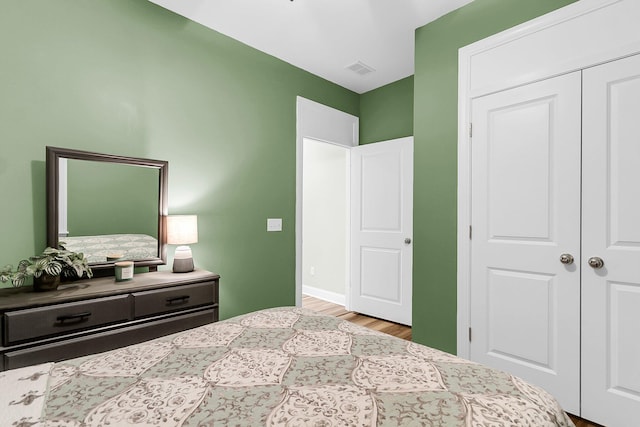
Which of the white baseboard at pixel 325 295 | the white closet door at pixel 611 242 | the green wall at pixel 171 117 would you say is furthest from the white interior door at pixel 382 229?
the white closet door at pixel 611 242

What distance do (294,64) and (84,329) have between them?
9.61ft

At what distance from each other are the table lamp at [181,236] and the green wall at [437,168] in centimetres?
183

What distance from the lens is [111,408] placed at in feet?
2.45

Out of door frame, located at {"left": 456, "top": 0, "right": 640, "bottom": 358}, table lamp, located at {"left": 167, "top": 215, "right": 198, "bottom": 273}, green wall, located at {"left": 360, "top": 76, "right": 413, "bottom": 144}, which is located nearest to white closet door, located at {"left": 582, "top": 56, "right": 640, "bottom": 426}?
door frame, located at {"left": 456, "top": 0, "right": 640, "bottom": 358}

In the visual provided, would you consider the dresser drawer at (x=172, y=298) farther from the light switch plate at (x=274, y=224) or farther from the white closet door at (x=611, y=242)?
the white closet door at (x=611, y=242)

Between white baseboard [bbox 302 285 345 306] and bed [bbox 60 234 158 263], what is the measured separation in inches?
104

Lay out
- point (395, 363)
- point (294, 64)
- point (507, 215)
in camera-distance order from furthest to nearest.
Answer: point (294, 64)
point (507, 215)
point (395, 363)

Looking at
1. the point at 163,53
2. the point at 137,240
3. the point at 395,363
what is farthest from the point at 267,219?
the point at 395,363

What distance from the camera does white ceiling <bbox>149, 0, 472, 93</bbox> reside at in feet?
7.77

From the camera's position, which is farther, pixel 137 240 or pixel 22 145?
pixel 137 240

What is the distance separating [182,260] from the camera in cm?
229

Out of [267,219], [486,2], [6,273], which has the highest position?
[486,2]

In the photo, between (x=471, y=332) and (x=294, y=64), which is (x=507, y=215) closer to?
(x=471, y=332)

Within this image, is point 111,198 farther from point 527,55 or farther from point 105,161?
point 527,55
